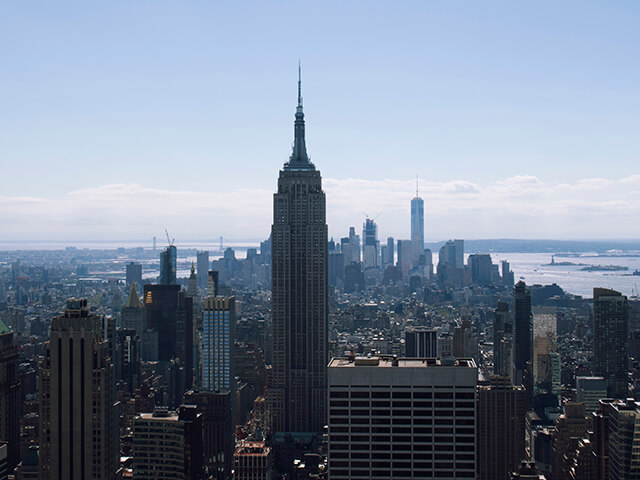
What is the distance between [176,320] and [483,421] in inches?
1410

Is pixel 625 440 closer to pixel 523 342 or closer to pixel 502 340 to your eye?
pixel 523 342

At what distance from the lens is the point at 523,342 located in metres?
67.9

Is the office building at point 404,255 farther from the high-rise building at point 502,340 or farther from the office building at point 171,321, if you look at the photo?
the office building at point 171,321

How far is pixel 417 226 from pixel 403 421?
15647 cm

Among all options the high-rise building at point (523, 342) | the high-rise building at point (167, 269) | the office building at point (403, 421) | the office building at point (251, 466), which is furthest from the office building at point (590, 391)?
the high-rise building at point (167, 269)

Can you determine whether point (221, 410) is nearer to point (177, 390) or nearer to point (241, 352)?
point (177, 390)

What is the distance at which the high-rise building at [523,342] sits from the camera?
2427 inches

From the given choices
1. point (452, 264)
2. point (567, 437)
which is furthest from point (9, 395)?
point (452, 264)

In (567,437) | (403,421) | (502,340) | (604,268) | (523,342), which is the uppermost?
(604,268)

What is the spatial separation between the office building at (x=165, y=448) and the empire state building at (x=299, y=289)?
88.1 feet

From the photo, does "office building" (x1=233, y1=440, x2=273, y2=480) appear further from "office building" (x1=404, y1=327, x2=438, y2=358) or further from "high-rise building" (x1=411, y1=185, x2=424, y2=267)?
"high-rise building" (x1=411, y1=185, x2=424, y2=267)

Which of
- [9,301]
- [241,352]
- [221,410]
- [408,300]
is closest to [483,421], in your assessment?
[221,410]

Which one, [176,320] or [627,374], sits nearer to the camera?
[627,374]

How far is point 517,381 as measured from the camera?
62125 mm
